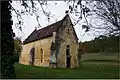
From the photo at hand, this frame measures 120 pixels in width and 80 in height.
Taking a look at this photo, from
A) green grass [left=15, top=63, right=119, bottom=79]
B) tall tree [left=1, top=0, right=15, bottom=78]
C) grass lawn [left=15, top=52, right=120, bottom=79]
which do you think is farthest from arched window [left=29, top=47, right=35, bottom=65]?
tall tree [left=1, top=0, right=15, bottom=78]

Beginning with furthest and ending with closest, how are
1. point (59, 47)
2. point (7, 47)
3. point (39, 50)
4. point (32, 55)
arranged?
point (32, 55) < point (39, 50) < point (59, 47) < point (7, 47)

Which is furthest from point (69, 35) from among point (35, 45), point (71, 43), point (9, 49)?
point (9, 49)

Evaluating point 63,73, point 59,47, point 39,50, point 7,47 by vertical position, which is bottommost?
point 63,73

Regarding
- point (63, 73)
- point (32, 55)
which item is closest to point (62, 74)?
point (63, 73)

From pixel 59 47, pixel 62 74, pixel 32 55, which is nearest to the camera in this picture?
pixel 62 74

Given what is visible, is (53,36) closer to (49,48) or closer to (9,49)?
(49,48)

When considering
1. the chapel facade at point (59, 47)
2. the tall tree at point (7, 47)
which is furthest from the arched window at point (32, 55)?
the tall tree at point (7, 47)

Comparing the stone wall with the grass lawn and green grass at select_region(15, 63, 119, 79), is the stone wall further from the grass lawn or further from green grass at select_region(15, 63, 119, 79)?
green grass at select_region(15, 63, 119, 79)

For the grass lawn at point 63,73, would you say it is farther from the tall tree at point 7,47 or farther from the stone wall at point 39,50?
the stone wall at point 39,50

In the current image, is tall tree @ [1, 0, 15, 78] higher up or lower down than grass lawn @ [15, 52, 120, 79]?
higher up

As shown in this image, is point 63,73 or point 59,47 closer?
point 63,73

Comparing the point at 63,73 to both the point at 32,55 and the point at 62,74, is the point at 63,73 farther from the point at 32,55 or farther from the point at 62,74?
the point at 32,55

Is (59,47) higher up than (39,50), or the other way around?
(59,47)

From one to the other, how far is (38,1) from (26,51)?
158 feet
